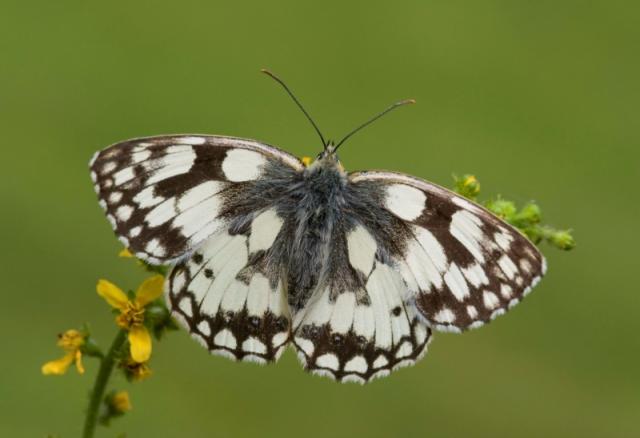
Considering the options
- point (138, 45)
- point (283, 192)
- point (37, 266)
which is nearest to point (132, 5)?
point (138, 45)

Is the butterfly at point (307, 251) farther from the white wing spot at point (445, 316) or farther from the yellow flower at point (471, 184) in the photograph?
the yellow flower at point (471, 184)

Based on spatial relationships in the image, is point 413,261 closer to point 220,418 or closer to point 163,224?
point 163,224

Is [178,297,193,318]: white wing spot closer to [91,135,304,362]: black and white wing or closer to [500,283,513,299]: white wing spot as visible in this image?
[91,135,304,362]: black and white wing

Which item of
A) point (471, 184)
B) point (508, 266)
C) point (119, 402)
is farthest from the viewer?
point (471, 184)

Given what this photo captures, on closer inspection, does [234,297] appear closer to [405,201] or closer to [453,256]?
[405,201]

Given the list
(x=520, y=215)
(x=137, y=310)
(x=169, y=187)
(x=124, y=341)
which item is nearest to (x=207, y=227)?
(x=169, y=187)

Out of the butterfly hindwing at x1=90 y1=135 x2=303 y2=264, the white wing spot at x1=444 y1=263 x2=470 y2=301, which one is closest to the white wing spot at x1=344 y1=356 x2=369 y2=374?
the white wing spot at x1=444 y1=263 x2=470 y2=301

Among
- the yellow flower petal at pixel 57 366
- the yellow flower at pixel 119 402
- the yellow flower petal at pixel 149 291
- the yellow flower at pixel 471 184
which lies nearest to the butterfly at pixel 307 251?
the yellow flower petal at pixel 149 291
